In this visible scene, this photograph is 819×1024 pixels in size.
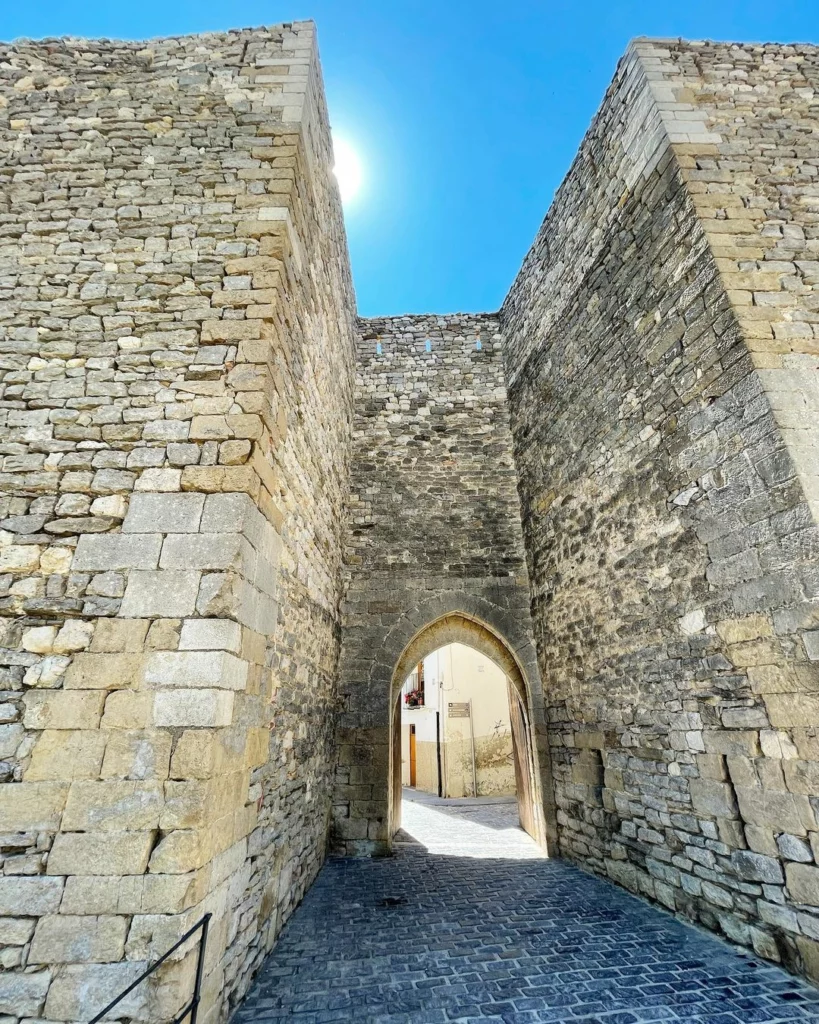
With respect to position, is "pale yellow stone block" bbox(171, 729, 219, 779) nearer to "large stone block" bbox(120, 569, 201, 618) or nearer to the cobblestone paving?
"large stone block" bbox(120, 569, 201, 618)

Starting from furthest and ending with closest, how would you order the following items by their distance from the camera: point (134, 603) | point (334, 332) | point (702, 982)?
point (334, 332) → point (702, 982) → point (134, 603)

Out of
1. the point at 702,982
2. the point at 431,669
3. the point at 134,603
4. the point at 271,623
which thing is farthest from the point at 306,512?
the point at 431,669

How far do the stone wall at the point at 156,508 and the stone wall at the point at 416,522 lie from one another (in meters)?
1.18

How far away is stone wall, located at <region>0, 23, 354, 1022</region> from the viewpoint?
206cm

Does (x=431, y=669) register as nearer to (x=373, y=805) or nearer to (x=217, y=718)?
(x=373, y=805)

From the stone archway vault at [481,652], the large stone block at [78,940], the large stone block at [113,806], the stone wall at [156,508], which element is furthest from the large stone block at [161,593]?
the stone archway vault at [481,652]

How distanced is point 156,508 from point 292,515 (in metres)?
1.29

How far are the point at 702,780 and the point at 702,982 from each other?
112cm

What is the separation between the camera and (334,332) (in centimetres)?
585

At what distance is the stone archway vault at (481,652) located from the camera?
6137mm

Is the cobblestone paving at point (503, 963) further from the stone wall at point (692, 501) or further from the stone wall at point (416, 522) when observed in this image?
the stone wall at point (416, 522)

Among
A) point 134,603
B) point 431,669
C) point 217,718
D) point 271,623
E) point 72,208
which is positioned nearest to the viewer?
point 217,718

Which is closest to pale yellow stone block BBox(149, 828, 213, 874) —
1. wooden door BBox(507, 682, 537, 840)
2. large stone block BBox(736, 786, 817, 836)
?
large stone block BBox(736, 786, 817, 836)

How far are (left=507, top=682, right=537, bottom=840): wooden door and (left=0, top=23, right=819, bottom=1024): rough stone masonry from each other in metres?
0.72
